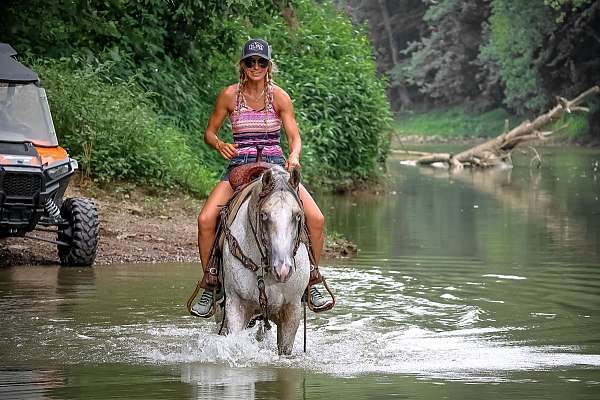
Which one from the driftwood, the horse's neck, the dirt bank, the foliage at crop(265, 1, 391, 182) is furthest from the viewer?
the driftwood

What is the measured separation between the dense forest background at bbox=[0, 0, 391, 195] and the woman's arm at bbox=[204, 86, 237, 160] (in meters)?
7.76

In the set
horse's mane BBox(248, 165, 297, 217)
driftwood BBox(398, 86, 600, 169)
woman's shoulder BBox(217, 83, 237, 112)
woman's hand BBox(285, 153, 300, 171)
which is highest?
driftwood BBox(398, 86, 600, 169)

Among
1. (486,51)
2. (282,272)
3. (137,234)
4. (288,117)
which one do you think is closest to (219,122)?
(288,117)

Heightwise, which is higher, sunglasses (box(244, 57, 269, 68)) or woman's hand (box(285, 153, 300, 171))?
sunglasses (box(244, 57, 269, 68))

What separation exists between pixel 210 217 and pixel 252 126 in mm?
750

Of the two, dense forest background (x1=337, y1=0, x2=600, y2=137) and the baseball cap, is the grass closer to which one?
dense forest background (x1=337, y1=0, x2=600, y2=137)

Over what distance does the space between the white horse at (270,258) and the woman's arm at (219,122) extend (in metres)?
0.63

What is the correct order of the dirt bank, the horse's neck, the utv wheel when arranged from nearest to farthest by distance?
the horse's neck, the utv wheel, the dirt bank

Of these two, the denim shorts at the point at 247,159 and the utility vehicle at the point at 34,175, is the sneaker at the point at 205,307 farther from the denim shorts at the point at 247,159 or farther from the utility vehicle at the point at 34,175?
the utility vehicle at the point at 34,175

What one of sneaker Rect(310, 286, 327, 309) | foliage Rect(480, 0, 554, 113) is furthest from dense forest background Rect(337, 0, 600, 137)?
sneaker Rect(310, 286, 327, 309)

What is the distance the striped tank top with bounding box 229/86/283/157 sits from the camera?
10734 millimetres

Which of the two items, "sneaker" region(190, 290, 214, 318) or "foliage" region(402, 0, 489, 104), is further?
"foliage" region(402, 0, 489, 104)

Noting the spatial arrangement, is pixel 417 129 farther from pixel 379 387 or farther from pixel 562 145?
pixel 379 387

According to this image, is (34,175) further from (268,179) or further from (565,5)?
(565,5)
